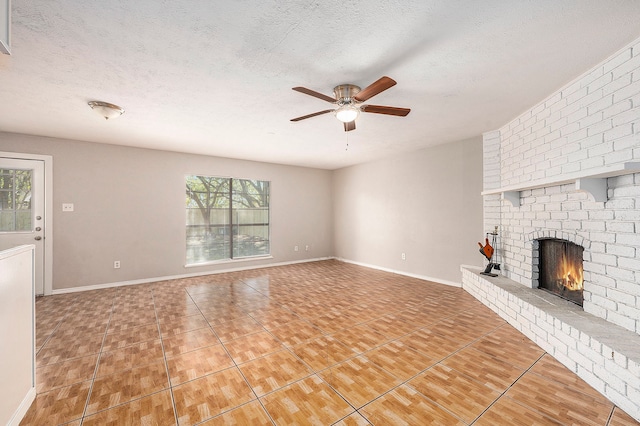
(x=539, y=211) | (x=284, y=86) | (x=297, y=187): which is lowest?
(x=539, y=211)

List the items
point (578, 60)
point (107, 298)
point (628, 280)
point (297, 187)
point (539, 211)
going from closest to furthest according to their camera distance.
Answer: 1. point (628, 280)
2. point (578, 60)
3. point (539, 211)
4. point (107, 298)
5. point (297, 187)

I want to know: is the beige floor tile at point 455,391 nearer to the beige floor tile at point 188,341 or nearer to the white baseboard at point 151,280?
the beige floor tile at point 188,341

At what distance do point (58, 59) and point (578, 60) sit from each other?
167 inches

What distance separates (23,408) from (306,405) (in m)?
1.76

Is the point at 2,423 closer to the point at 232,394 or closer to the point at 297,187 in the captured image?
the point at 232,394

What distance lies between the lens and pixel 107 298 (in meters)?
3.97

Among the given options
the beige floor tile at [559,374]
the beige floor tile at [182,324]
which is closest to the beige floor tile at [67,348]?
the beige floor tile at [182,324]

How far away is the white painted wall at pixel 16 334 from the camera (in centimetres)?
144

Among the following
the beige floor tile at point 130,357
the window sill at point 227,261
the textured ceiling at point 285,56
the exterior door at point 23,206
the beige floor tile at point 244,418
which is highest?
the textured ceiling at point 285,56

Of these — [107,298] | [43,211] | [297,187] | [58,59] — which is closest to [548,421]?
[58,59]

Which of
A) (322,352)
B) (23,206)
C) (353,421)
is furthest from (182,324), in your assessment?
(23,206)

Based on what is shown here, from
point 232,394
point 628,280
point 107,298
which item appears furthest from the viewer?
point 107,298

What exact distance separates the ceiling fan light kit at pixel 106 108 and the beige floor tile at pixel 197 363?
2722 mm

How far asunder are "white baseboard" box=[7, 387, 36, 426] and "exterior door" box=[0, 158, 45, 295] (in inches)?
129
